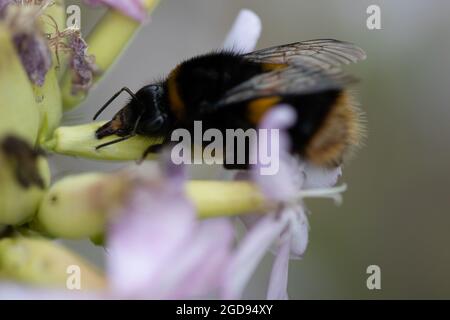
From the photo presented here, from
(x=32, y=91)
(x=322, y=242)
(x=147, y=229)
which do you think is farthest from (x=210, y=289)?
(x=322, y=242)

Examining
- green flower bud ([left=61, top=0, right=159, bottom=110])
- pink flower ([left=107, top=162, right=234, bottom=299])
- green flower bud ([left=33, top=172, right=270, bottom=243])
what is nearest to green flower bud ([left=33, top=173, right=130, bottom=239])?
green flower bud ([left=33, top=172, right=270, bottom=243])

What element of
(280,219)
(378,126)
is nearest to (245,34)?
(280,219)

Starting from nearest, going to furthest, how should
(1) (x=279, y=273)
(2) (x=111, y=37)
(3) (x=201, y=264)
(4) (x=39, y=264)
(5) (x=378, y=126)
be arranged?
(3) (x=201, y=264)
(4) (x=39, y=264)
(1) (x=279, y=273)
(2) (x=111, y=37)
(5) (x=378, y=126)

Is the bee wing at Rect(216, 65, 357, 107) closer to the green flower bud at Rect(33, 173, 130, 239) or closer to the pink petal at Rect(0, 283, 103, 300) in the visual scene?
the green flower bud at Rect(33, 173, 130, 239)

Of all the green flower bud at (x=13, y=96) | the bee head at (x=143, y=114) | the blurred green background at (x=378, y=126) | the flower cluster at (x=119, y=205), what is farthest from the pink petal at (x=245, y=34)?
the blurred green background at (x=378, y=126)

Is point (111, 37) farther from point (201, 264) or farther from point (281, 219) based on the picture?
point (201, 264)
